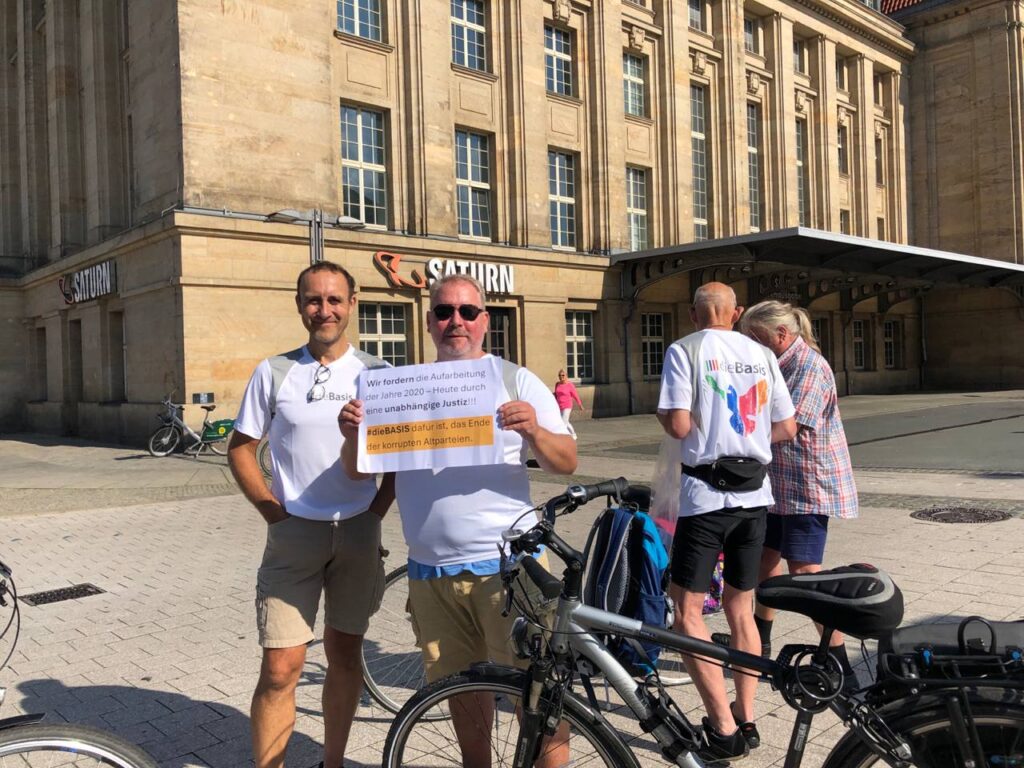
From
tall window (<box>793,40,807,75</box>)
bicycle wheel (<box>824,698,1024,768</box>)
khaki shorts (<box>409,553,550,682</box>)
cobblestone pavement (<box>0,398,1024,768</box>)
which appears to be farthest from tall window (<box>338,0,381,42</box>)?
bicycle wheel (<box>824,698,1024,768</box>)

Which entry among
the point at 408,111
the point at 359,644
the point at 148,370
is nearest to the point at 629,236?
the point at 408,111

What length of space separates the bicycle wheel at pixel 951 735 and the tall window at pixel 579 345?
73.7ft

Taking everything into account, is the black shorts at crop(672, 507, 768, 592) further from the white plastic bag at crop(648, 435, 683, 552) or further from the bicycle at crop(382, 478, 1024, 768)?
the bicycle at crop(382, 478, 1024, 768)

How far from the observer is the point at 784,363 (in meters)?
4.30

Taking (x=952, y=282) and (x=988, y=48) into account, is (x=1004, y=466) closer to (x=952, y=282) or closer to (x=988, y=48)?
(x=952, y=282)

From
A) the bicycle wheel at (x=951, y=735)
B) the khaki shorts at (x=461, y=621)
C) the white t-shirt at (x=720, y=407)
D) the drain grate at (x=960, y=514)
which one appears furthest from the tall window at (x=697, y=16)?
the bicycle wheel at (x=951, y=735)

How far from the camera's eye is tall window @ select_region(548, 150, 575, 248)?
2470 cm

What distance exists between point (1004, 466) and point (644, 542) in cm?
1074

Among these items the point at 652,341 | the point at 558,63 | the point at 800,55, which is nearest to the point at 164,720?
the point at 558,63

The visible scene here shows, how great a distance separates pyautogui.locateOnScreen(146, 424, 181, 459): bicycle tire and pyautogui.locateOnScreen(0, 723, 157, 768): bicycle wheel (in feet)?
51.4

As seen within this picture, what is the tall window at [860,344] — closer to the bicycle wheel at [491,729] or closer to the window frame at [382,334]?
the window frame at [382,334]

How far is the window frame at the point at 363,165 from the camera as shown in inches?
797

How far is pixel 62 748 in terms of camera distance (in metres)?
2.07

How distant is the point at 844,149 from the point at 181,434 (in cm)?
3128
